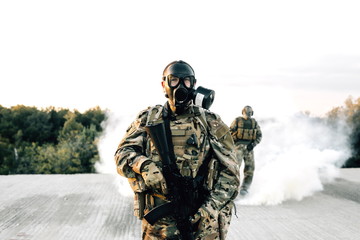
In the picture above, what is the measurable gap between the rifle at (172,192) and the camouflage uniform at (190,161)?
72 millimetres

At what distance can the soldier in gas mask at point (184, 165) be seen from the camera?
7.72 ft

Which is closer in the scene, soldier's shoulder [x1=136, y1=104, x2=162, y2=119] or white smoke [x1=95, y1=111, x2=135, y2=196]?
soldier's shoulder [x1=136, y1=104, x2=162, y2=119]

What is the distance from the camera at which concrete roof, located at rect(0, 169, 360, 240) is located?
16.9 ft

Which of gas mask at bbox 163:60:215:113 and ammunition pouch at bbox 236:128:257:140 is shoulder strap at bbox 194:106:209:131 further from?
ammunition pouch at bbox 236:128:257:140

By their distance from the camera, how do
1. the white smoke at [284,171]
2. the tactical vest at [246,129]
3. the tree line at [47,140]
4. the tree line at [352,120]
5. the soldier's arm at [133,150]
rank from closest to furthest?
the soldier's arm at [133,150] → the white smoke at [284,171] → the tactical vest at [246,129] → the tree line at [352,120] → the tree line at [47,140]

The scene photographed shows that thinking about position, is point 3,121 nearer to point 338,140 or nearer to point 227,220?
point 338,140

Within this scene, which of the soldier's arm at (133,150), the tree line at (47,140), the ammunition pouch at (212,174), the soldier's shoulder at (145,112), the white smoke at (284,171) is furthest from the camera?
the tree line at (47,140)

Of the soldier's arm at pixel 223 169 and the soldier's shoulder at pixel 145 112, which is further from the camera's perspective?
the soldier's shoulder at pixel 145 112

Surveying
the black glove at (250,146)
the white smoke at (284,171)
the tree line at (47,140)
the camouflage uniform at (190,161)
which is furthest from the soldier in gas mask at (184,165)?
the tree line at (47,140)

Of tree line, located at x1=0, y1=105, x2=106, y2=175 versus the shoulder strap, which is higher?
the shoulder strap

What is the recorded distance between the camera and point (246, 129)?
25.1 feet

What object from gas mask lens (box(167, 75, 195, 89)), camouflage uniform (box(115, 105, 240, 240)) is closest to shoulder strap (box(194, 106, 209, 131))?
camouflage uniform (box(115, 105, 240, 240))

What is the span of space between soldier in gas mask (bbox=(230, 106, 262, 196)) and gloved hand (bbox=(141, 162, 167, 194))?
5.52 m

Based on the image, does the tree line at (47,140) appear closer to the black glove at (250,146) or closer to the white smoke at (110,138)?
the white smoke at (110,138)
